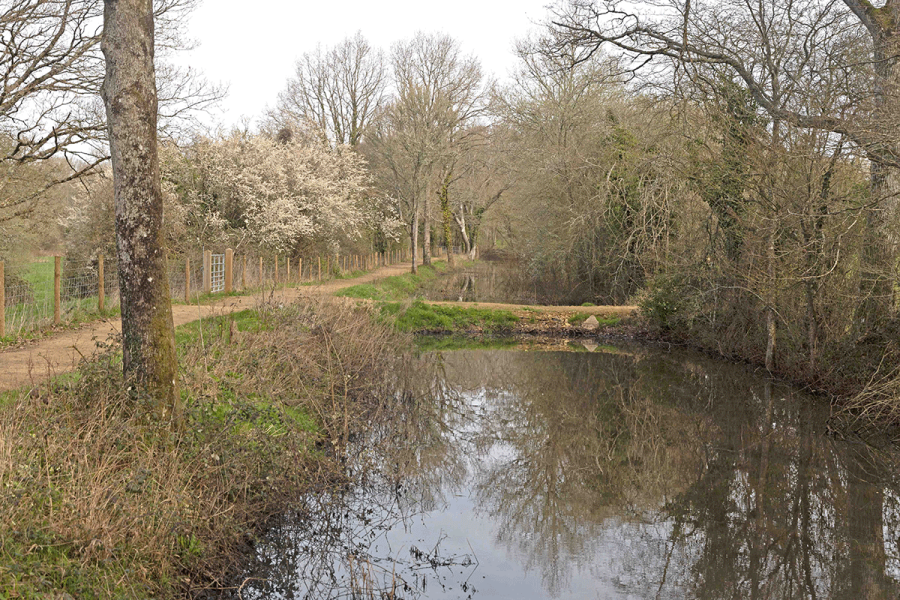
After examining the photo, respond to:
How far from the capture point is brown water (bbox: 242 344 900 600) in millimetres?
5910

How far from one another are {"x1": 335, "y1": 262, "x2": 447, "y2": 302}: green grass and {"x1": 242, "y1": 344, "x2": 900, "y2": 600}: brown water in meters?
9.86

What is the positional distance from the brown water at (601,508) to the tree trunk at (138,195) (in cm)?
199

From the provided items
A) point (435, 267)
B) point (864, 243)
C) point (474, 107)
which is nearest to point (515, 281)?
point (435, 267)

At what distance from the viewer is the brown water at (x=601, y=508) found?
5.91 m

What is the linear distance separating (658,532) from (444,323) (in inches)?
545

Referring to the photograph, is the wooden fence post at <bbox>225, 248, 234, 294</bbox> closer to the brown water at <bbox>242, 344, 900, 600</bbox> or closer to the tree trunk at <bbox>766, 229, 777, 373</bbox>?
the brown water at <bbox>242, 344, 900, 600</bbox>

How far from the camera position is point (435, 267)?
41406mm

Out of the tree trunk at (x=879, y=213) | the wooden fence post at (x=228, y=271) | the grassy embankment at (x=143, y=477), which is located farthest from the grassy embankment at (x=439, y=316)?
the grassy embankment at (x=143, y=477)

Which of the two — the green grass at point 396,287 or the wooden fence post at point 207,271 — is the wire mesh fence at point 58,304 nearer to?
the wooden fence post at point 207,271

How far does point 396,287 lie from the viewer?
91.1 ft

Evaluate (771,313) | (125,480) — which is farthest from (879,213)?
(125,480)

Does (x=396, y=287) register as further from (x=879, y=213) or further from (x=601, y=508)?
(x=601, y=508)

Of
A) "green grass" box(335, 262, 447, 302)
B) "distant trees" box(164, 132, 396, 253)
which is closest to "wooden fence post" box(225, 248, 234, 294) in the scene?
"distant trees" box(164, 132, 396, 253)

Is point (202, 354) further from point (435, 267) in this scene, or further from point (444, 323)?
point (435, 267)
